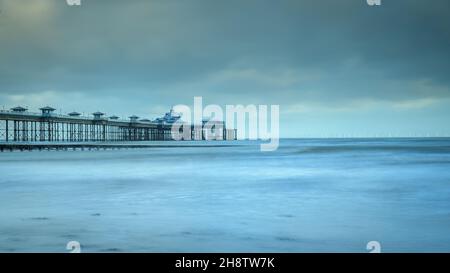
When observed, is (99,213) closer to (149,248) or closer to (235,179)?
(149,248)

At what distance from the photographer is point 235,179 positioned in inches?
749

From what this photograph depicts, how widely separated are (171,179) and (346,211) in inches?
380

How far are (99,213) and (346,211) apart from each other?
5264 mm

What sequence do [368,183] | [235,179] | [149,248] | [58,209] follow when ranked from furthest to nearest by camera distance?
[235,179] → [368,183] → [58,209] → [149,248]

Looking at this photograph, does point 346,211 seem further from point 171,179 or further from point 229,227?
point 171,179

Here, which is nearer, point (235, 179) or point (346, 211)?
point (346, 211)
